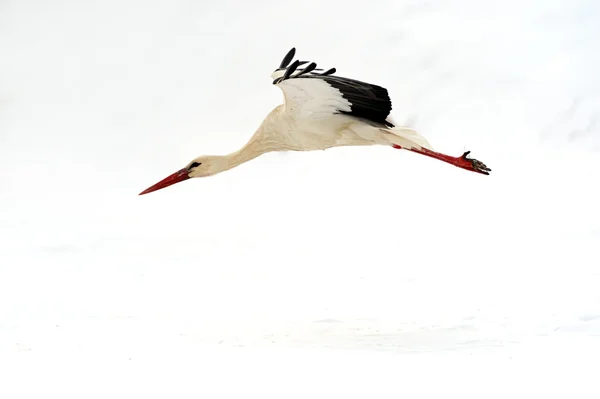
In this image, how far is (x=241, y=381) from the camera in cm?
337

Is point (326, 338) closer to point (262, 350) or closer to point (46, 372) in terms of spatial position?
point (262, 350)

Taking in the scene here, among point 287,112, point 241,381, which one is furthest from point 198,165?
point 241,381

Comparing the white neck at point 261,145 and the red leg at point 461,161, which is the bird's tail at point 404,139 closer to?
the red leg at point 461,161

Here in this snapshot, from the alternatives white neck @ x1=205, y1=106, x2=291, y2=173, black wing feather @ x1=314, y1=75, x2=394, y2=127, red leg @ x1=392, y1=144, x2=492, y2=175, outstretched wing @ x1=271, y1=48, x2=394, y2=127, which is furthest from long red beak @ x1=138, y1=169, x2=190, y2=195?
red leg @ x1=392, y1=144, x2=492, y2=175

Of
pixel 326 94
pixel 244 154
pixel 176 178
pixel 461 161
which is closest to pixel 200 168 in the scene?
pixel 176 178

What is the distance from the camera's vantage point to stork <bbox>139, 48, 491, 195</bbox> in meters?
3.62

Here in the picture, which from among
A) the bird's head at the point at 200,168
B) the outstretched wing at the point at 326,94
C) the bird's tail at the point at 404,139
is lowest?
the bird's head at the point at 200,168

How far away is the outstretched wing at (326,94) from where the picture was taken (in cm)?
346

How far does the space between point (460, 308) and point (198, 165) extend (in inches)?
52.1

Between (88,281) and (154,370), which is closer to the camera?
(154,370)

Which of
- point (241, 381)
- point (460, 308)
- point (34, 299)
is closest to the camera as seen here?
point (241, 381)

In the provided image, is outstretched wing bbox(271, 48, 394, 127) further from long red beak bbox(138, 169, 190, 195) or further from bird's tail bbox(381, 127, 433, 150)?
long red beak bbox(138, 169, 190, 195)

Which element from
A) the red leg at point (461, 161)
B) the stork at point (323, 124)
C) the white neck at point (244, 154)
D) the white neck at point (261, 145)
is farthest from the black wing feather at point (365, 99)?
the white neck at point (244, 154)

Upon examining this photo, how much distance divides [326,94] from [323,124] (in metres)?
0.32
